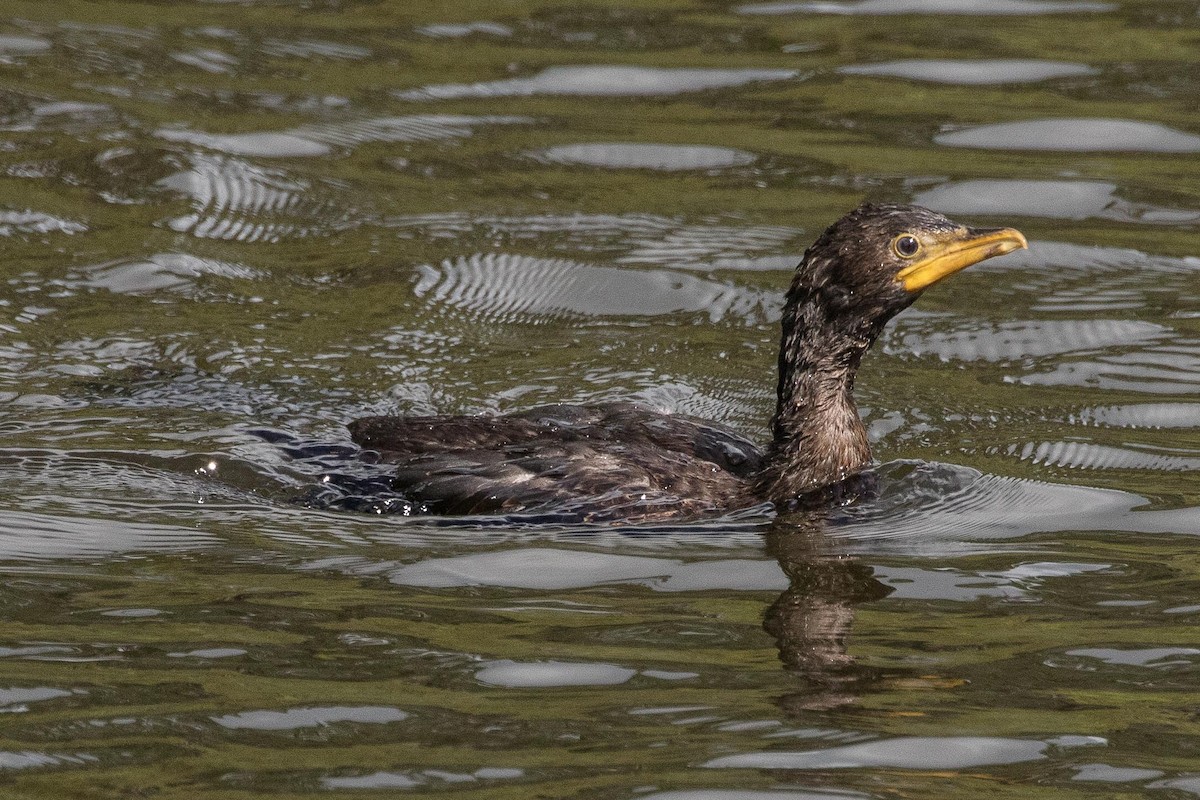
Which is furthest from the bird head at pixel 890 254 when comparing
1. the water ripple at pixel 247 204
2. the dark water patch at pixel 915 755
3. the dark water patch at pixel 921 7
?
the dark water patch at pixel 921 7

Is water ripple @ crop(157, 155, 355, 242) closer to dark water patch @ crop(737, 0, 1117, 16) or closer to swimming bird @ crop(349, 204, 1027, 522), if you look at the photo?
swimming bird @ crop(349, 204, 1027, 522)

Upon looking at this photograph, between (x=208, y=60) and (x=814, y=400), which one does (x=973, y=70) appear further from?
(x=814, y=400)

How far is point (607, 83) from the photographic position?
13719 millimetres

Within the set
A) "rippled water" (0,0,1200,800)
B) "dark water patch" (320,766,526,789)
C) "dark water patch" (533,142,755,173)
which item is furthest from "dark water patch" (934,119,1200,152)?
"dark water patch" (320,766,526,789)

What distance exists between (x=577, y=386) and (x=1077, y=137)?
4.94 m

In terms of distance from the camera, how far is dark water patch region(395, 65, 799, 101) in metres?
13.5

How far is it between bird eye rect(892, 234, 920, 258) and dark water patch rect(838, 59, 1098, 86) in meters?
6.21

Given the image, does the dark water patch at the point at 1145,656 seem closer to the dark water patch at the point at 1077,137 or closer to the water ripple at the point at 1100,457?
the water ripple at the point at 1100,457

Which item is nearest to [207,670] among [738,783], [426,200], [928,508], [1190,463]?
[738,783]

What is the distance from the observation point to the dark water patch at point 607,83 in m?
13.5

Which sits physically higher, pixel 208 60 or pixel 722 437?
pixel 208 60

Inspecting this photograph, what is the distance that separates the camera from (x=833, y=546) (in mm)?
7383

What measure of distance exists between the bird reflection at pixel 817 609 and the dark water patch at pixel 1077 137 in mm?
5694

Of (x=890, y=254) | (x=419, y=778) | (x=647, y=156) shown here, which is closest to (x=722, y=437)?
(x=890, y=254)
